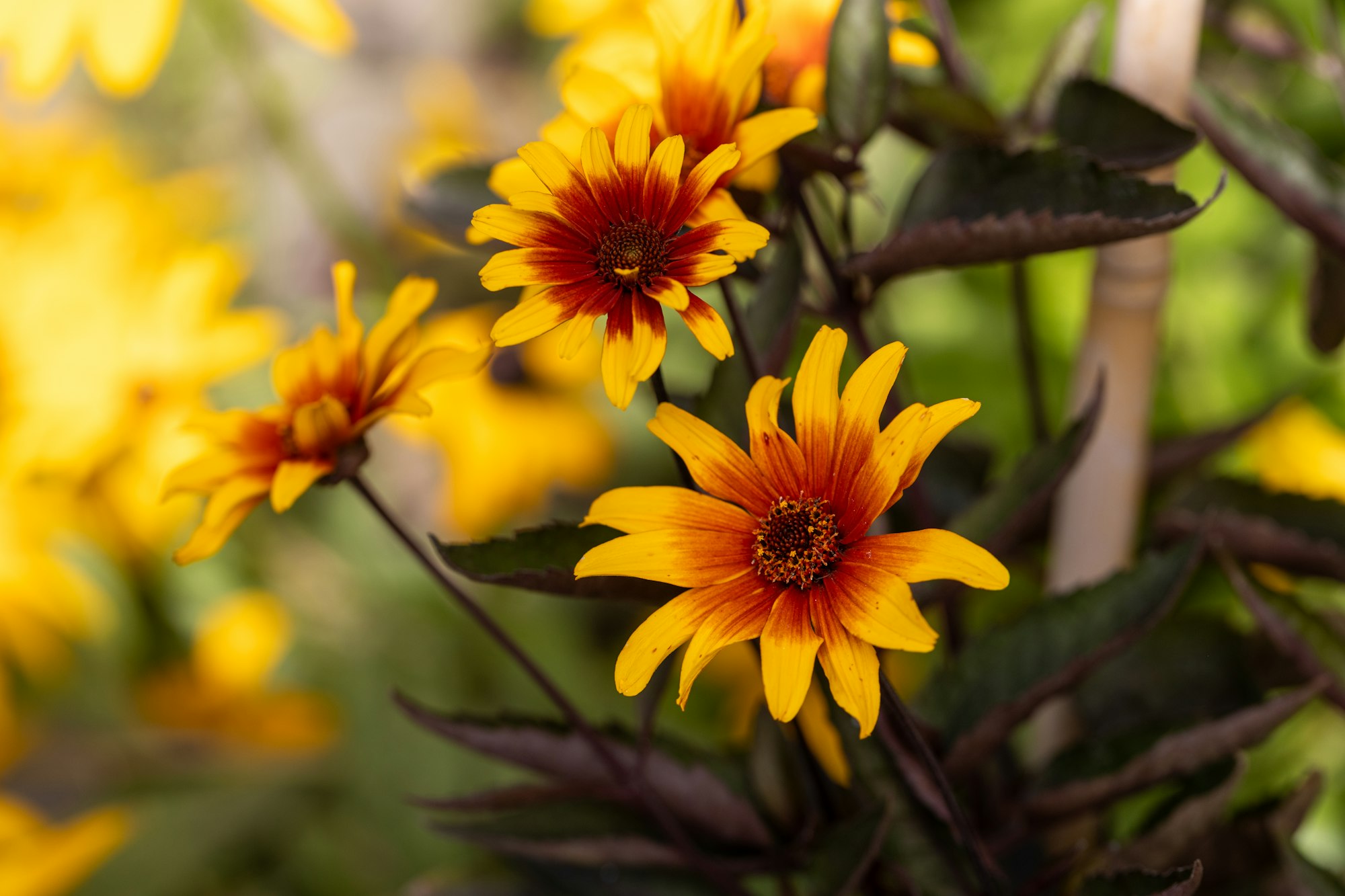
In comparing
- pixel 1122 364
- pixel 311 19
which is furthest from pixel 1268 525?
pixel 311 19

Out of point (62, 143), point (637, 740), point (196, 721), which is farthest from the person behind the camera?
point (62, 143)

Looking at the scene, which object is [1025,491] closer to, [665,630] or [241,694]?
[665,630]

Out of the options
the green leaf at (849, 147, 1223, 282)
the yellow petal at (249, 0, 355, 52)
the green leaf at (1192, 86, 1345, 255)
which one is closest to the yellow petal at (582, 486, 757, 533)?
the green leaf at (849, 147, 1223, 282)

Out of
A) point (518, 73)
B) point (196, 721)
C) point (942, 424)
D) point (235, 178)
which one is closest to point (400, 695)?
point (942, 424)

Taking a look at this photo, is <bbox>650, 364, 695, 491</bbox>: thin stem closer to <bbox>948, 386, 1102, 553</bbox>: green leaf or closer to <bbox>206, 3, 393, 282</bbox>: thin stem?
<bbox>948, 386, 1102, 553</bbox>: green leaf

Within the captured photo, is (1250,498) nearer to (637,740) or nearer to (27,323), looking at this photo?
(637,740)

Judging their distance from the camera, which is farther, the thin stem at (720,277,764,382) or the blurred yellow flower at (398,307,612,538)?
the blurred yellow flower at (398,307,612,538)
